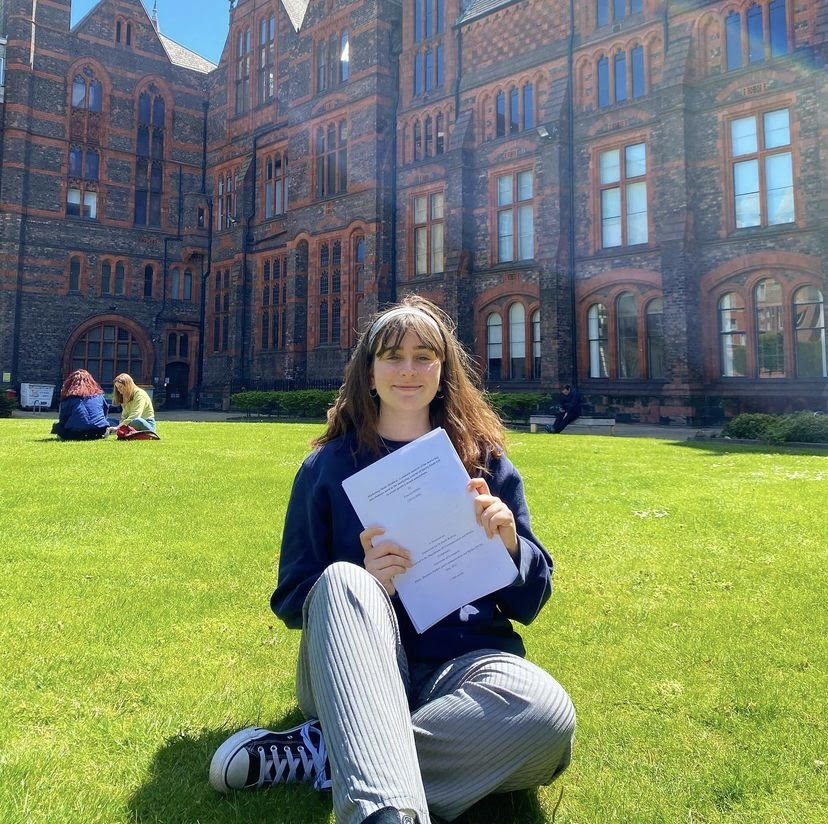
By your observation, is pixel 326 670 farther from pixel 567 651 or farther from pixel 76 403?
pixel 76 403

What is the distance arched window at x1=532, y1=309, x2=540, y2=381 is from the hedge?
8803 mm

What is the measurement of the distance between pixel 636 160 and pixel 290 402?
52.6 ft

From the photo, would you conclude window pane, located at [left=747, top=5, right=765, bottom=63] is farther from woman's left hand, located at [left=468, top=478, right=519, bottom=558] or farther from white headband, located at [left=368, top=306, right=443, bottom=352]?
woman's left hand, located at [left=468, top=478, right=519, bottom=558]

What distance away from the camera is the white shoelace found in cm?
210

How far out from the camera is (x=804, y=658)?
3.11 m

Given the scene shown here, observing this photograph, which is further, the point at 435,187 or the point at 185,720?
the point at 435,187

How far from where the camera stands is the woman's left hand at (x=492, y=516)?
2143 mm

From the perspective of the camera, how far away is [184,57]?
39594 mm

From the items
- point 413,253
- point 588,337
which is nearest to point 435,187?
point 413,253

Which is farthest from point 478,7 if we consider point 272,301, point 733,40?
point 272,301

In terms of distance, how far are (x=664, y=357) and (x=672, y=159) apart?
599 centimetres

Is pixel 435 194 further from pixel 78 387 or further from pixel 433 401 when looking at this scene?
pixel 433 401

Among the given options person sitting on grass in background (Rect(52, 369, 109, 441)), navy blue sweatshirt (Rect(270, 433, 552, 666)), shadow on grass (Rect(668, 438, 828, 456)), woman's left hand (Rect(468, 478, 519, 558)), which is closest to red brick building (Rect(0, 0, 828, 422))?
shadow on grass (Rect(668, 438, 828, 456))

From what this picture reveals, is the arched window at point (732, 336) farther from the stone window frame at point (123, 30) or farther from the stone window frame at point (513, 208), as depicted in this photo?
the stone window frame at point (123, 30)
